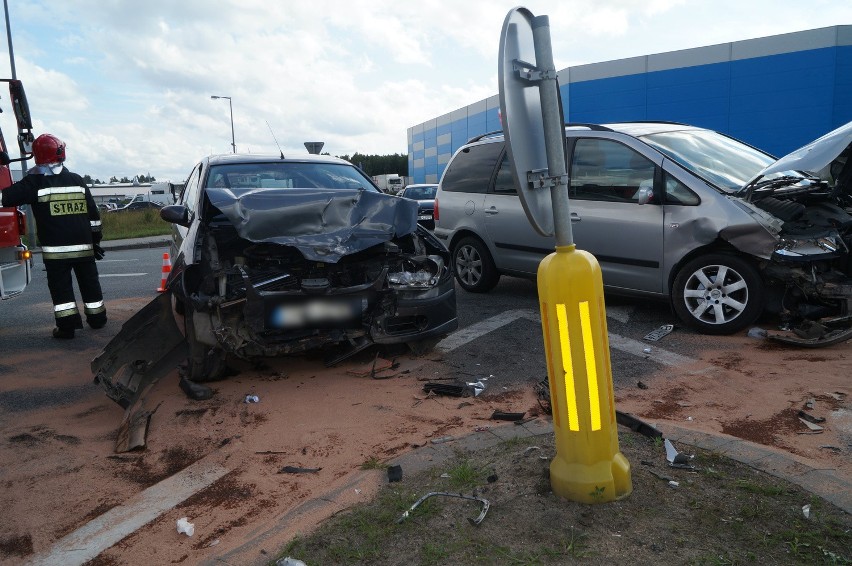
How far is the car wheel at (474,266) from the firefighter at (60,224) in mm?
4107

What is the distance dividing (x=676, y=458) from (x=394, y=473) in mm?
1355

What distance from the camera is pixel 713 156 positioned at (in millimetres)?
6426

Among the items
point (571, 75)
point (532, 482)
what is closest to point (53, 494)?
point (532, 482)

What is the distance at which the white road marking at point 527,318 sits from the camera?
5242 mm

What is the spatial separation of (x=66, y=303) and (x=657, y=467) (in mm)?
6030

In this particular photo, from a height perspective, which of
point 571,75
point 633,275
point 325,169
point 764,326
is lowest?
point 764,326

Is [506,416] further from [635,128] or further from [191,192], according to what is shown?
[191,192]

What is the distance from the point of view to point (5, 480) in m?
3.65

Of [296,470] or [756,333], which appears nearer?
[296,470]

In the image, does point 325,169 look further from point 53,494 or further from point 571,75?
point 571,75

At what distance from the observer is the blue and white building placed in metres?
24.1

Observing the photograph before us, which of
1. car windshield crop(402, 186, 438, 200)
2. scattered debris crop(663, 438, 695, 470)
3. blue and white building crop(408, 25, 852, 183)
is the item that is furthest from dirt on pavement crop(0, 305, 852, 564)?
blue and white building crop(408, 25, 852, 183)

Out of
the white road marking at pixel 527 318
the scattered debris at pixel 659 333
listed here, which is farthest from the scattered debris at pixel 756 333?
the white road marking at pixel 527 318

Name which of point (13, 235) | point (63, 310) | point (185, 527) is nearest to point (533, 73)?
point (185, 527)
